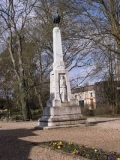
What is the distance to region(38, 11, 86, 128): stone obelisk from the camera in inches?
602

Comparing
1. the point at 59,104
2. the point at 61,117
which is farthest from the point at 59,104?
the point at 61,117

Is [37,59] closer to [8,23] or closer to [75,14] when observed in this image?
[8,23]

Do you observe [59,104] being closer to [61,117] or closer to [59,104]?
[59,104]

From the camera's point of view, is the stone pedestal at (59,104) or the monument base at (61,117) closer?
the monument base at (61,117)

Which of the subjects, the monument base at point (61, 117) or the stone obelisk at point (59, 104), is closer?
the monument base at point (61, 117)

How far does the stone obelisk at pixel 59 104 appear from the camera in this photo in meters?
15.3

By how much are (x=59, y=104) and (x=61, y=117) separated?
79 centimetres

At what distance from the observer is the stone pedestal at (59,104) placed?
1529 cm

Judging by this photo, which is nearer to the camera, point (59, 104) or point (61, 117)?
point (61, 117)

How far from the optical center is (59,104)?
15.7 meters

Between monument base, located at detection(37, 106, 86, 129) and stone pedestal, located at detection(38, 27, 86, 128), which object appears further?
stone pedestal, located at detection(38, 27, 86, 128)

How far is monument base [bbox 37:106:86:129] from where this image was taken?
1510 centimetres

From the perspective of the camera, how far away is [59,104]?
51.6ft

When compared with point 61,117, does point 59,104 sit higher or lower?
higher
